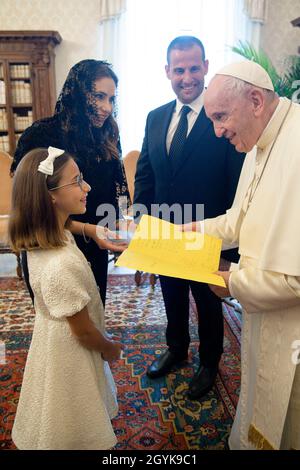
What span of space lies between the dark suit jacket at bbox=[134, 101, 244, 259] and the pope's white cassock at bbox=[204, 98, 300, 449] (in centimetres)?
44

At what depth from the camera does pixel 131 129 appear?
5902 millimetres

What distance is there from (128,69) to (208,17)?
1.39 metres

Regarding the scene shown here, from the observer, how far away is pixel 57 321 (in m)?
1.41

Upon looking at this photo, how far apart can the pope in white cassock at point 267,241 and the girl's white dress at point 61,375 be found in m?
0.57

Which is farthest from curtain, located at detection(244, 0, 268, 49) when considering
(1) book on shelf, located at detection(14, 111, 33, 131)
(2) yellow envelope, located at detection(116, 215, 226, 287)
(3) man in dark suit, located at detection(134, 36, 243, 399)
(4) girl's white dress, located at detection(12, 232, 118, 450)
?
(4) girl's white dress, located at detection(12, 232, 118, 450)

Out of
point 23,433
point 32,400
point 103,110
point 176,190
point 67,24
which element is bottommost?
point 23,433

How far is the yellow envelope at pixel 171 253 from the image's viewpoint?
1.35 metres

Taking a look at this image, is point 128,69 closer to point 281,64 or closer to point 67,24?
point 67,24

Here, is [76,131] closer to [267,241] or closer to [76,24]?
[267,241]

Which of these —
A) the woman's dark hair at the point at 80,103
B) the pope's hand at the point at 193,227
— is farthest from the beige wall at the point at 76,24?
the pope's hand at the point at 193,227

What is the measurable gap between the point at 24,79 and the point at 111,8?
1.61 metres

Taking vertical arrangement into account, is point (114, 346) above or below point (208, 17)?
below

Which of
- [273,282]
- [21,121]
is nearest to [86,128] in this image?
[273,282]

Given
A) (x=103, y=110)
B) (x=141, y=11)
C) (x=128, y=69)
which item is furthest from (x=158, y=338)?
(x=141, y=11)
